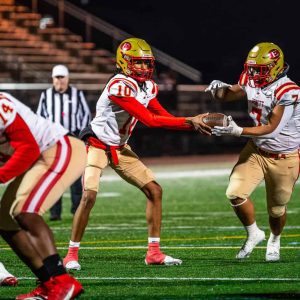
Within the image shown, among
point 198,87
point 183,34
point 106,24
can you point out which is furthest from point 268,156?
point 183,34

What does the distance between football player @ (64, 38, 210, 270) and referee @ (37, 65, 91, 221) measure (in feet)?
11.2

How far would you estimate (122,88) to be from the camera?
23.6 ft

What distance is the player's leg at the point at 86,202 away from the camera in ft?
23.1

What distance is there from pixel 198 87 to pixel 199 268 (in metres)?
16.0

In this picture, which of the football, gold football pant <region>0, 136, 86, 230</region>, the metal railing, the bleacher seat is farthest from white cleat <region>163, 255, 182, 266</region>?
the metal railing

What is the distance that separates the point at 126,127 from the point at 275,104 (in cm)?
104

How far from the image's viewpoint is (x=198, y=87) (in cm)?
2269

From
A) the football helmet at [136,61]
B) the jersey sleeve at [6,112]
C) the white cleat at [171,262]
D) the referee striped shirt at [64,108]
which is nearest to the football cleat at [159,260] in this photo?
the white cleat at [171,262]

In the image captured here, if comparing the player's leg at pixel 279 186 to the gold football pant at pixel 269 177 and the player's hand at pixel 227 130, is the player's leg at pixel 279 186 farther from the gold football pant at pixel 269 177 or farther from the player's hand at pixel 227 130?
the player's hand at pixel 227 130

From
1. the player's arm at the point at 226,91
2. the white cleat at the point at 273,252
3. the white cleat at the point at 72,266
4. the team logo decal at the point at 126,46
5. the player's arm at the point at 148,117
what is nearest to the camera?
the white cleat at the point at 72,266

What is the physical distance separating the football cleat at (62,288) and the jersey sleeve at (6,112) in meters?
0.83

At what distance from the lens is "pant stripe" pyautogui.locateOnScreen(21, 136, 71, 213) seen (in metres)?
5.38

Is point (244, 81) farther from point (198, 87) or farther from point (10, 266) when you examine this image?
point (198, 87)

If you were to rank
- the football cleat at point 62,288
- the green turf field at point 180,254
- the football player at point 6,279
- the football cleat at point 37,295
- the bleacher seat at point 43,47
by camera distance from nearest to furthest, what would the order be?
the football cleat at point 62,288 → the football cleat at point 37,295 → the green turf field at point 180,254 → the football player at point 6,279 → the bleacher seat at point 43,47
